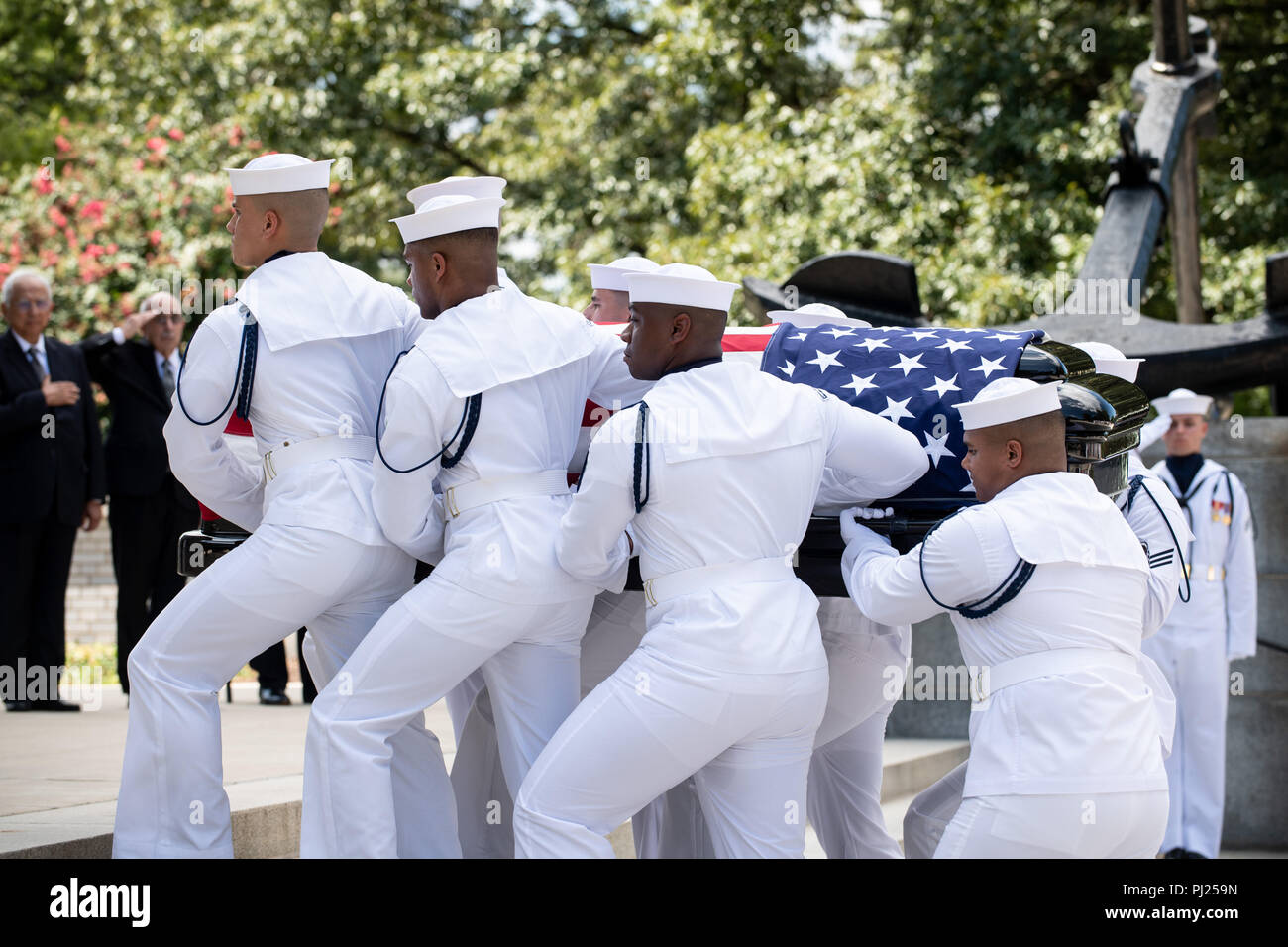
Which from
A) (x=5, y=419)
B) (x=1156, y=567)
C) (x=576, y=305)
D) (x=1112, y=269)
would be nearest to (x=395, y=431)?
(x=1156, y=567)

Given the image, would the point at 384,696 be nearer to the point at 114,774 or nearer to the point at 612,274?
the point at 612,274

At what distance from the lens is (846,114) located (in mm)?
13828

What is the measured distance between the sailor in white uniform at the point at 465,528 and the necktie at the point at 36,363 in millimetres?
4149

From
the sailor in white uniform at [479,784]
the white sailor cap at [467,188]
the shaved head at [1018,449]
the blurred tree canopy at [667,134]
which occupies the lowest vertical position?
the sailor in white uniform at [479,784]

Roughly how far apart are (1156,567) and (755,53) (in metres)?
11.3

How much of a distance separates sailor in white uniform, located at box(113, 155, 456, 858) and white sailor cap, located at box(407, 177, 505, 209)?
0.28 metres

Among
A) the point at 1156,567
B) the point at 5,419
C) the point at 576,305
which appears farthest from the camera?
the point at 576,305

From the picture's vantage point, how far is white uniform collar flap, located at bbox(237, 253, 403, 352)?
4.08 m

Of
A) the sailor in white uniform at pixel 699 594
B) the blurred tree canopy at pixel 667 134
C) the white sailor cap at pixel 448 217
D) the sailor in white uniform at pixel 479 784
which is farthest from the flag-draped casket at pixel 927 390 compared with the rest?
the blurred tree canopy at pixel 667 134

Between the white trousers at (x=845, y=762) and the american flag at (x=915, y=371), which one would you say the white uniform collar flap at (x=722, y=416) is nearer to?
the american flag at (x=915, y=371)

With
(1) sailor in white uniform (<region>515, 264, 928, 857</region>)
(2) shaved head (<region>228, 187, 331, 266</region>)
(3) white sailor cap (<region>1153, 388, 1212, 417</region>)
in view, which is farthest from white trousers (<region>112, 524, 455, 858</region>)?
(3) white sailor cap (<region>1153, 388, 1212, 417</region>)

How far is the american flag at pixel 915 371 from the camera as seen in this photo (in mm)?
4043

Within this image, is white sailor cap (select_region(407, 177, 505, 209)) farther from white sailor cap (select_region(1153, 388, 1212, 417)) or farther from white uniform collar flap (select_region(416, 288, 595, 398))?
white sailor cap (select_region(1153, 388, 1212, 417))

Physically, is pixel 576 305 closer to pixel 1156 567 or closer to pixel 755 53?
pixel 755 53
